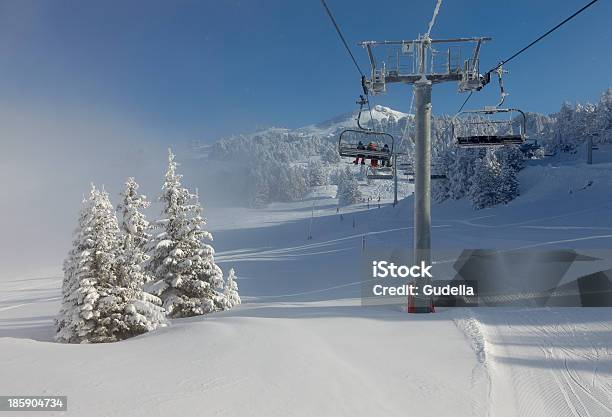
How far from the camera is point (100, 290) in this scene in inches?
606

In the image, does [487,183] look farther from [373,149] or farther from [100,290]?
[100,290]

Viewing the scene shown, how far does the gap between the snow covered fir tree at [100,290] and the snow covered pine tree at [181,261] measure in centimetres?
146

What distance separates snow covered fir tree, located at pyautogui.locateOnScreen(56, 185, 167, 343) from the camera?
48.7 feet

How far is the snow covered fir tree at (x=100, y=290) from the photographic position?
14.8m

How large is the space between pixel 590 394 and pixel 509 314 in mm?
4120

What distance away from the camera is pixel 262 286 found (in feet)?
116

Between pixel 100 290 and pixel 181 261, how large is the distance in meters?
3.31

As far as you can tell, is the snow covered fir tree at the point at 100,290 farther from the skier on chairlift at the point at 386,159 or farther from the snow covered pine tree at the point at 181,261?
the skier on chairlift at the point at 386,159

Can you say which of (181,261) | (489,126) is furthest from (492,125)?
(181,261)

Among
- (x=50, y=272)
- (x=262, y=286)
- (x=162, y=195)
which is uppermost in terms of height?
(x=162, y=195)

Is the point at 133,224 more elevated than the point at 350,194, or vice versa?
the point at 133,224

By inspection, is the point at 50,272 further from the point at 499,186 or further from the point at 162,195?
the point at 499,186

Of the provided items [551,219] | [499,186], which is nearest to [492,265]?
[551,219]
